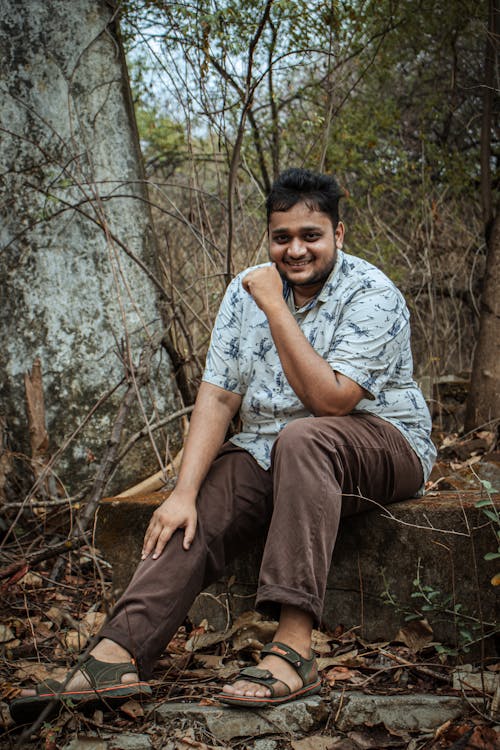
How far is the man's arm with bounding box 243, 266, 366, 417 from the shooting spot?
99.0 inches

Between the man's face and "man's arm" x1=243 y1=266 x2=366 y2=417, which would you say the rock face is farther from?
"man's arm" x1=243 y1=266 x2=366 y2=417

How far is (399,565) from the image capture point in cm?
262

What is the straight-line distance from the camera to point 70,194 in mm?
4020

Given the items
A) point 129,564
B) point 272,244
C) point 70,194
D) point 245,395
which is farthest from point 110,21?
point 129,564

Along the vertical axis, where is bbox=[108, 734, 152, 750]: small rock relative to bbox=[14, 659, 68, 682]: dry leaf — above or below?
above

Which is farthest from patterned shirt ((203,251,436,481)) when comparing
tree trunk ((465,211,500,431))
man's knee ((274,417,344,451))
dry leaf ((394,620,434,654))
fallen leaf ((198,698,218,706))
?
tree trunk ((465,211,500,431))

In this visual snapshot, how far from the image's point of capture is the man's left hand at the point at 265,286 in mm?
2686

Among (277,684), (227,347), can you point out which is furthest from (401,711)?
(227,347)

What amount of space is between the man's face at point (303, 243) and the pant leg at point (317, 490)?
592 millimetres

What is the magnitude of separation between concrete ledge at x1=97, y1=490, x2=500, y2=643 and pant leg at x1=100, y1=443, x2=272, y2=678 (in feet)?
0.93

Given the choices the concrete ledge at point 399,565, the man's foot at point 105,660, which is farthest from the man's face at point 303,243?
the man's foot at point 105,660

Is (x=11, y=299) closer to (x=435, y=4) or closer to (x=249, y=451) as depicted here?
(x=249, y=451)

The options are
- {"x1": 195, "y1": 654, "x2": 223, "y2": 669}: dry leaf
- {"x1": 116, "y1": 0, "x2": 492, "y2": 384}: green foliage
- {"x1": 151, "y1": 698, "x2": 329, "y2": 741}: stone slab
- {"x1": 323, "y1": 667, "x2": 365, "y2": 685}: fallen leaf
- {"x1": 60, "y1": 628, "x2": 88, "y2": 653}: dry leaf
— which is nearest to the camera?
{"x1": 151, "y1": 698, "x2": 329, "y2": 741}: stone slab

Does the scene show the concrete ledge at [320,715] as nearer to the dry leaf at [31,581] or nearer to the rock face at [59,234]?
the dry leaf at [31,581]
